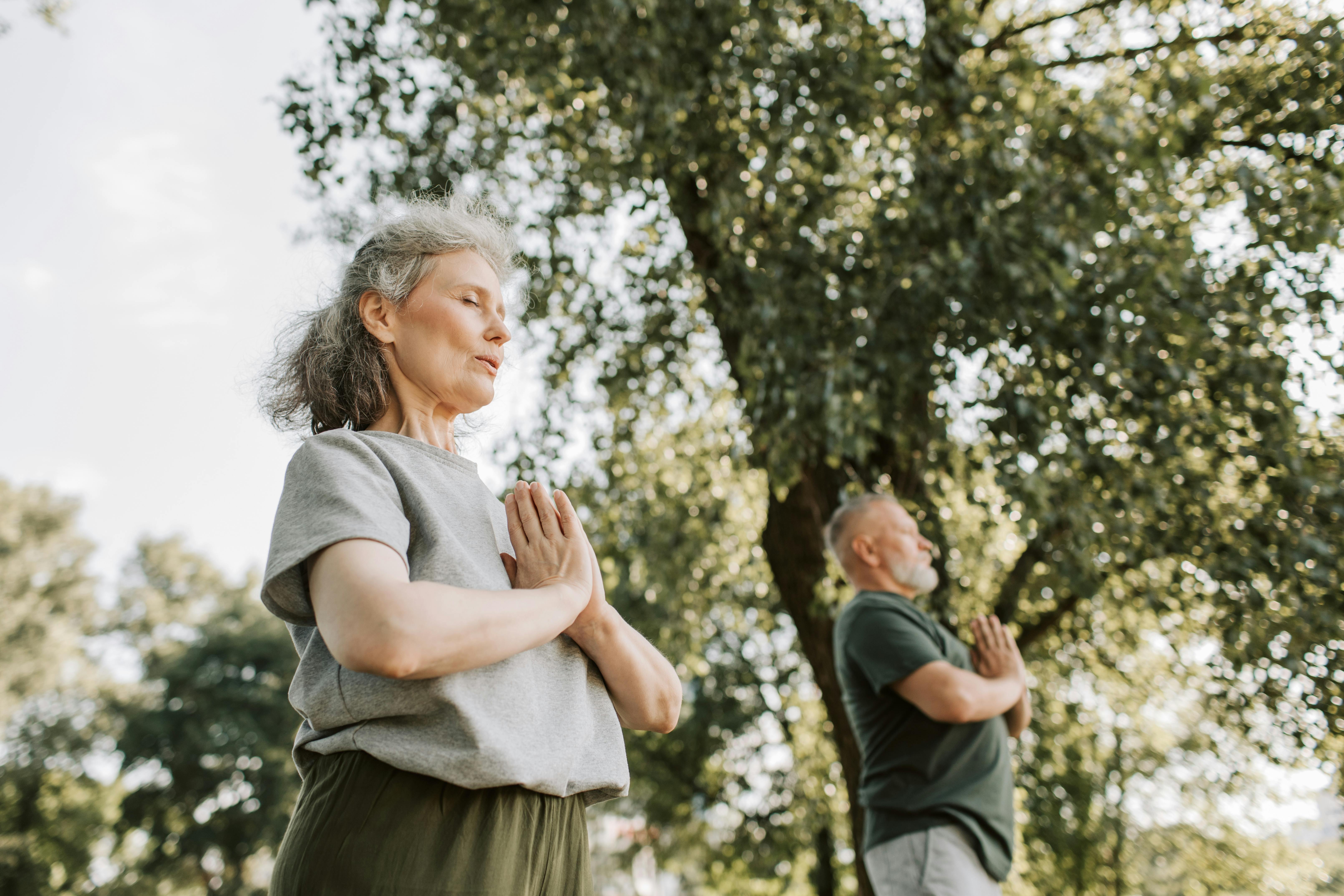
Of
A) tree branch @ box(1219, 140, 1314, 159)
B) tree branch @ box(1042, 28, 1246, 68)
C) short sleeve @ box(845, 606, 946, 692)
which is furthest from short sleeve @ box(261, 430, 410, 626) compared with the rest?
tree branch @ box(1219, 140, 1314, 159)

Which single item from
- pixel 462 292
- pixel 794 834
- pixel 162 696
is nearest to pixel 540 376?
pixel 462 292

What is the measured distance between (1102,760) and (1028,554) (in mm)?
5597

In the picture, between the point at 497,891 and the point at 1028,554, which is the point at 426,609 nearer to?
the point at 497,891

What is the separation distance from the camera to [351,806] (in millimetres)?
1116

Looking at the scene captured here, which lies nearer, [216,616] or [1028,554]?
[1028,554]

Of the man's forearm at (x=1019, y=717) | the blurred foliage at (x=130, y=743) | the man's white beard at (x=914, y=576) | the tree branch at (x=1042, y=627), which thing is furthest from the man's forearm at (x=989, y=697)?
the blurred foliage at (x=130, y=743)

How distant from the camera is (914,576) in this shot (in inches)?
125

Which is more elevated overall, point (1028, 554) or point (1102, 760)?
point (1028, 554)

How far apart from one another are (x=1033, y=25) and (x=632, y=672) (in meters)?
5.96

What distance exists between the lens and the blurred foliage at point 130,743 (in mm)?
20125

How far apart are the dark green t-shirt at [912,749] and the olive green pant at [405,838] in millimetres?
1771

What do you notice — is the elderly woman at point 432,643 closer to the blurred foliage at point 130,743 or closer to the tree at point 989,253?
the tree at point 989,253

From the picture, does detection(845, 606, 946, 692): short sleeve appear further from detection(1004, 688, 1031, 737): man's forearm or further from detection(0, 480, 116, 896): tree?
detection(0, 480, 116, 896): tree

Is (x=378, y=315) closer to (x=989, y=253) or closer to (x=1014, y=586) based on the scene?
(x=989, y=253)
